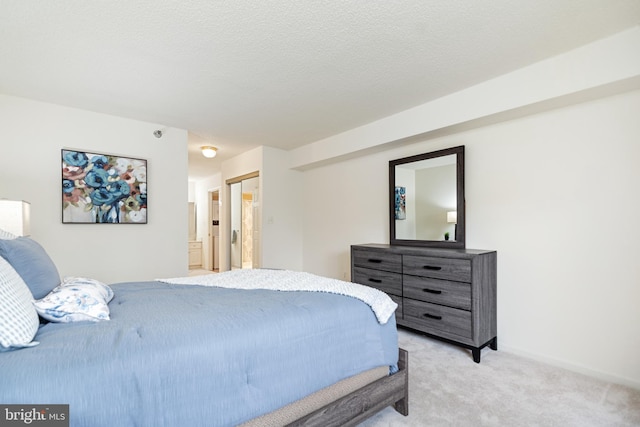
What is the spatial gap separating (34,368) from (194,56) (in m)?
2.14

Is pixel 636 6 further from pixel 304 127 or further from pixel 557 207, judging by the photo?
pixel 304 127

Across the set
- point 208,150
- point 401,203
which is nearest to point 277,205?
point 208,150

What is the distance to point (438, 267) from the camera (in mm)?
2824

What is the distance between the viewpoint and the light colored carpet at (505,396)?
5.90 ft

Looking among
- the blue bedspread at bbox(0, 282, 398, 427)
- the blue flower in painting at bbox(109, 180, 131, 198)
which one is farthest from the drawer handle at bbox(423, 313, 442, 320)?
the blue flower in painting at bbox(109, 180, 131, 198)

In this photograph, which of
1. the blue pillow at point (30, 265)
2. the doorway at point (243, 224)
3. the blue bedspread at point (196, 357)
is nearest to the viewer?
the blue bedspread at point (196, 357)

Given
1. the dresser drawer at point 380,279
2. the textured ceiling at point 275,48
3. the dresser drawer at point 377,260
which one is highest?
the textured ceiling at point 275,48

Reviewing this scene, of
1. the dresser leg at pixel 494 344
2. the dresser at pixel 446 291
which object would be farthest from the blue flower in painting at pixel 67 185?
the dresser leg at pixel 494 344

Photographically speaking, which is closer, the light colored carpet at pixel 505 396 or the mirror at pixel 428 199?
the light colored carpet at pixel 505 396

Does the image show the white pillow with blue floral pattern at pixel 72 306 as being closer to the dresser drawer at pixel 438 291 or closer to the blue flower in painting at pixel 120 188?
the blue flower in painting at pixel 120 188

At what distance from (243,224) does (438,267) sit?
3.96m

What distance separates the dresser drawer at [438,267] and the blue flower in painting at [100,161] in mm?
3421

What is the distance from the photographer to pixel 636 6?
1.80m

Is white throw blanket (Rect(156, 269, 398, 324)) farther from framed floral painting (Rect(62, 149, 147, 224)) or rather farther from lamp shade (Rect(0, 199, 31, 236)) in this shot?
framed floral painting (Rect(62, 149, 147, 224))
